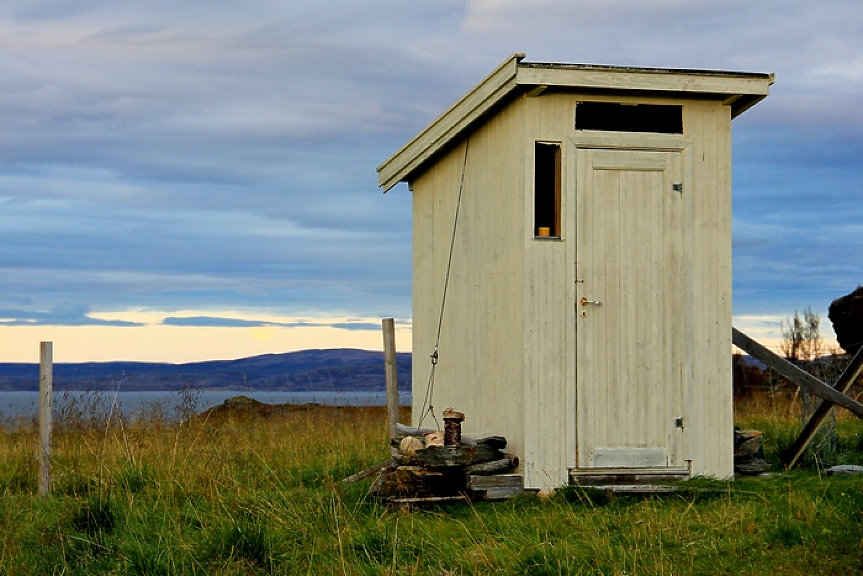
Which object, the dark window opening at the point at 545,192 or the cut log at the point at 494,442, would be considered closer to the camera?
the cut log at the point at 494,442

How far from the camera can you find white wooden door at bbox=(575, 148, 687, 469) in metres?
9.70

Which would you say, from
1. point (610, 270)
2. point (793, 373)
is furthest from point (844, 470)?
point (610, 270)

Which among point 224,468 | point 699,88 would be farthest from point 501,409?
point 699,88

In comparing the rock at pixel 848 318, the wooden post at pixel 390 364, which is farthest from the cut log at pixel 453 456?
the rock at pixel 848 318

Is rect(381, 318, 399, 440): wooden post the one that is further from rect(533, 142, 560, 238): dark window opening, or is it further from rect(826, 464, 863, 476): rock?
rect(826, 464, 863, 476): rock

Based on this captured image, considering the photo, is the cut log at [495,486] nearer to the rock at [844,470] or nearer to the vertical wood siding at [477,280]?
the vertical wood siding at [477,280]

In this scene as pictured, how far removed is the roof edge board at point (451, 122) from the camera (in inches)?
382

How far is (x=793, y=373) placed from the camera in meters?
11.2

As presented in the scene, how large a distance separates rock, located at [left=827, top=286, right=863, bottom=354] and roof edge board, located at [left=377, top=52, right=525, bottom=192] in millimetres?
14987

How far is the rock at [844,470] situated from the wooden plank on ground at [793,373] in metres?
0.66

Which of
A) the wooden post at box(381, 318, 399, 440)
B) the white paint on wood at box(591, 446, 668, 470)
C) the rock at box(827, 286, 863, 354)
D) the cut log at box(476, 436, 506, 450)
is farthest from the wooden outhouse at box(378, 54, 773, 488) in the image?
the rock at box(827, 286, 863, 354)

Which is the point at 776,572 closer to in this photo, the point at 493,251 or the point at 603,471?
the point at 603,471

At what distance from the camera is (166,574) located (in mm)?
7051

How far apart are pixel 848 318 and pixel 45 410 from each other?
1902 centimetres
